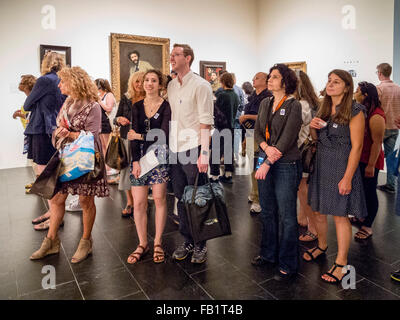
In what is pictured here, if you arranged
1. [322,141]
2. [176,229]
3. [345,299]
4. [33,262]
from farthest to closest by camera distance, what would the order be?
[176,229] < [33,262] < [322,141] < [345,299]

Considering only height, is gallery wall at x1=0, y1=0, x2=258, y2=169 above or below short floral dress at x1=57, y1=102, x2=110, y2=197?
above

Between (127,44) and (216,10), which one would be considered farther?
(216,10)

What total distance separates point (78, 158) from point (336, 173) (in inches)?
83.9

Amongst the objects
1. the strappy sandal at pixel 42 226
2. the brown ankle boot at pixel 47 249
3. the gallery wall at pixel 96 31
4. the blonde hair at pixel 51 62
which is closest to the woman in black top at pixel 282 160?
the brown ankle boot at pixel 47 249

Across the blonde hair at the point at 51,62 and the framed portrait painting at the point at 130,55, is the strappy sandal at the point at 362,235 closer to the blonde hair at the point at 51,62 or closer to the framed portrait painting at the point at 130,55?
the blonde hair at the point at 51,62

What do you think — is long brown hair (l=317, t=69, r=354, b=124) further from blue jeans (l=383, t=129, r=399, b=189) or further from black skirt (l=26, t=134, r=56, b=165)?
blue jeans (l=383, t=129, r=399, b=189)

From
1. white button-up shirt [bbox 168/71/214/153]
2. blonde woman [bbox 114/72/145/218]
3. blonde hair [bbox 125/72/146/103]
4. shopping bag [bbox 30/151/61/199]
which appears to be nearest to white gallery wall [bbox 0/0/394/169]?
blonde woman [bbox 114/72/145/218]

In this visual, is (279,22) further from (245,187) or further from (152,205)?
(152,205)

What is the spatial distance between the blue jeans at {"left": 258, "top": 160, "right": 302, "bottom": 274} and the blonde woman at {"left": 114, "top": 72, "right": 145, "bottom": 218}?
4.67 ft

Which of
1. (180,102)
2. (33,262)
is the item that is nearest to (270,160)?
(180,102)

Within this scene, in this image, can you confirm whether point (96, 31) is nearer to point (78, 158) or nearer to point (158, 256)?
point (78, 158)

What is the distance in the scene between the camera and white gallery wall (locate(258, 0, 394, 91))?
670 centimetres

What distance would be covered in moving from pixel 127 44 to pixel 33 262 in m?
6.06

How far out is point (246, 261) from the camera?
311 cm
